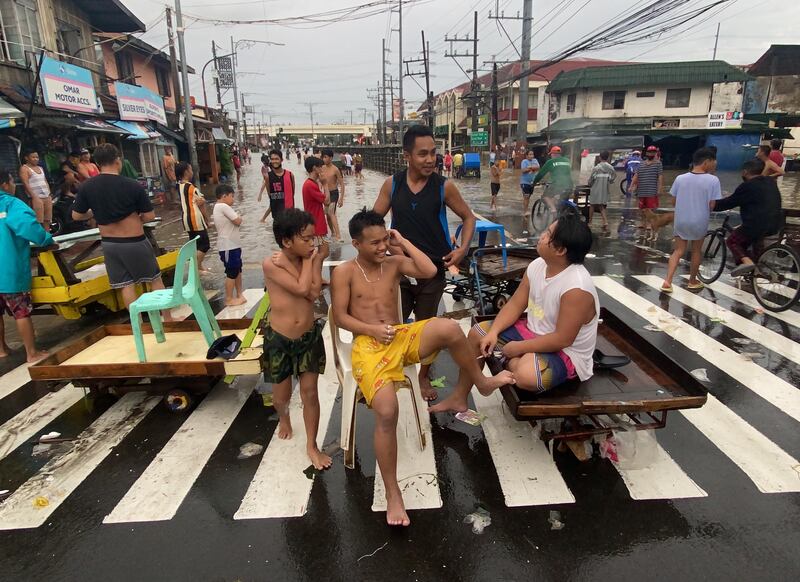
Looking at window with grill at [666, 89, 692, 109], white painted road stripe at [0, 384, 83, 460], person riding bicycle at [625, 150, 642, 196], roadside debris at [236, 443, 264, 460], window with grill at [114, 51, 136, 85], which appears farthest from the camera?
window with grill at [666, 89, 692, 109]

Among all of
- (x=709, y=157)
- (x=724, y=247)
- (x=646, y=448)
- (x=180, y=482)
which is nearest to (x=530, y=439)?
(x=646, y=448)

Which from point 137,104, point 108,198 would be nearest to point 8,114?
point 137,104

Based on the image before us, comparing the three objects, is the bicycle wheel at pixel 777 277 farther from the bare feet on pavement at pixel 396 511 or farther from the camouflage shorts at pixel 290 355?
the camouflage shorts at pixel 290 355

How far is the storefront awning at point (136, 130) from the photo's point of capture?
1733 centimetres

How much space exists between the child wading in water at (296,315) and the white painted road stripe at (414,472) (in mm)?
508

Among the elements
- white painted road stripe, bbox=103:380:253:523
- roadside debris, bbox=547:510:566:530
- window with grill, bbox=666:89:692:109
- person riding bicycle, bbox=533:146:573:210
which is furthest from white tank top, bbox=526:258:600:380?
window with grill, bbox=666:89:692:109

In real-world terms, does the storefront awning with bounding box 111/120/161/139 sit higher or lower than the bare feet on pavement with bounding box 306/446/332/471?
higher

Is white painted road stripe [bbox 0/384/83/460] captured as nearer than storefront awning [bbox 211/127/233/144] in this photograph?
Yes

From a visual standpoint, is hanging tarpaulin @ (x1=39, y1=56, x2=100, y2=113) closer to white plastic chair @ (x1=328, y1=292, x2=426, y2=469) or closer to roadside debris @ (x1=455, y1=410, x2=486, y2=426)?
white plastic chair @ (x1=328, y1=292, x2=426, y2=469)

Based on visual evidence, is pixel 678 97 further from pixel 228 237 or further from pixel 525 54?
pixel 228 237

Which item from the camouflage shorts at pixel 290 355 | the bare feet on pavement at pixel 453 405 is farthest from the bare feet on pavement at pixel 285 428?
the bare feet on pavement at pixel 453 405

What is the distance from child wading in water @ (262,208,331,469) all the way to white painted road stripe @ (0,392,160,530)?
4.68 ft

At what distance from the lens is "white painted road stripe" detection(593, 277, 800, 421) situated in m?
4.32

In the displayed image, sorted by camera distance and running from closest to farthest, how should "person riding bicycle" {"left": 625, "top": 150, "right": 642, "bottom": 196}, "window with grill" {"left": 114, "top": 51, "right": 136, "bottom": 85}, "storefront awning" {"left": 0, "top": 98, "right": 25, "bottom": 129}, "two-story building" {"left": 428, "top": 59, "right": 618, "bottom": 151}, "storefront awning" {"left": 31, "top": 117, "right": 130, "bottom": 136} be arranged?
"storefront awning" {"left": 0, "top": 98, "right": 25, "bottom": 129} < "storefront awning" {"left": 31, "top": 117, "right": 130, "bottom": 136} < "person riding bicycle" {"left": 625, "top": 150, "right": 642, "bottom": 196} < "window with grill" {"left": 114, "top": 51, "right": 136, "bottom": 85} < "two-story building" {"left": 428, "top": 59, "right": 618, "bottom": 151}
